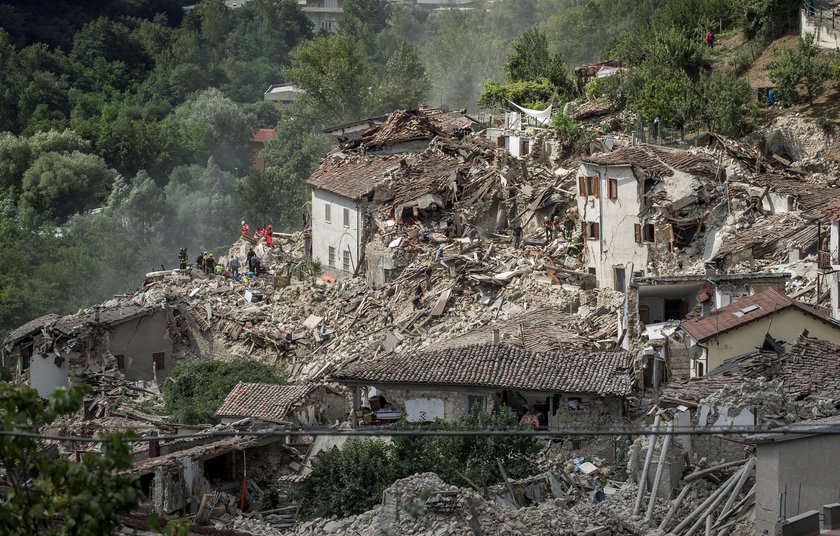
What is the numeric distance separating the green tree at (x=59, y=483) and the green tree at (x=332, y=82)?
67512mm

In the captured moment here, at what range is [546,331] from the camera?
3369 centimetres

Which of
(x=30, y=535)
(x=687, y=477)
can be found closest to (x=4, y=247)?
(x=687, y=477)

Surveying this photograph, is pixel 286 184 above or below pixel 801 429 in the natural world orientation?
above

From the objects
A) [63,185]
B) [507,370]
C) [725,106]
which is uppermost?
[63,185]

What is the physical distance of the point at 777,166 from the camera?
137 feet

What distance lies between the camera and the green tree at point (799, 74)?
4512 centimetres

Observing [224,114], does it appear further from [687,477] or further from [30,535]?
[30,535]

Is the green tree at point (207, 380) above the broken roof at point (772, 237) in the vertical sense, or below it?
below

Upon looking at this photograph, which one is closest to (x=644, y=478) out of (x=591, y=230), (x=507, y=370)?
(x=507, y=370)

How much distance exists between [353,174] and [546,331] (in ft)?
46.5

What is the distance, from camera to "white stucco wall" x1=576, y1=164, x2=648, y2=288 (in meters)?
38.0

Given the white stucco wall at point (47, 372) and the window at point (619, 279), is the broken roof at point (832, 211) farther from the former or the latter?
the white stucco wall at point (47, 372)

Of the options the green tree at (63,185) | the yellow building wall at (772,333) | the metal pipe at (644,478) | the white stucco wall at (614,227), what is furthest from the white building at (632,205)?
the green tree at (63,185)

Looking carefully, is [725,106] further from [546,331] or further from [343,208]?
[546,331]
